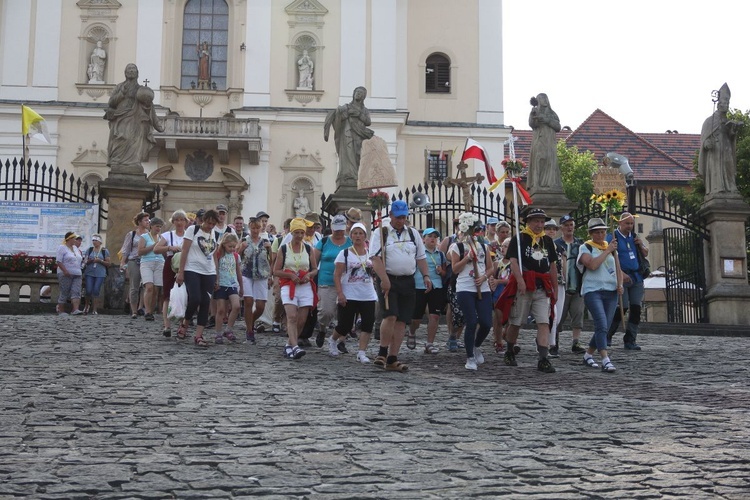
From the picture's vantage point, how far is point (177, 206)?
1705 inches

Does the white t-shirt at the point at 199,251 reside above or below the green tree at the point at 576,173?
below

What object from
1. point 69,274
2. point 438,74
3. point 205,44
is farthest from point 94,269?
point 438,74

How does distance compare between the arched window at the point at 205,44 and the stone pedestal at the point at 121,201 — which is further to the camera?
the arched window at the point at 205,44

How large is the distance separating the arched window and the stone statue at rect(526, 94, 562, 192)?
2473cm

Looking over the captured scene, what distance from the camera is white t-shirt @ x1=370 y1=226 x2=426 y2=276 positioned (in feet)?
40.2

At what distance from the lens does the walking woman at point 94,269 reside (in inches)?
779

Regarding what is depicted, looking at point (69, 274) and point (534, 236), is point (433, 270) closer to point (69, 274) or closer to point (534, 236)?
point (534, 236)

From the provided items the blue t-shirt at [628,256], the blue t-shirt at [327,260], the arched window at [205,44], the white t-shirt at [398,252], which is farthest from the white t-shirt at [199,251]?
the arched window at [205,44]

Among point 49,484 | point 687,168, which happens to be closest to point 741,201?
point 49,484

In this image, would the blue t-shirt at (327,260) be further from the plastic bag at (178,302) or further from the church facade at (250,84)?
the church facade at (250,84)

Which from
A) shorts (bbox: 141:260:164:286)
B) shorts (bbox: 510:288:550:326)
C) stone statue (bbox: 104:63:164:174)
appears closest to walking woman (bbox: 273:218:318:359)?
shorts (bbox: 510:288:550:326)

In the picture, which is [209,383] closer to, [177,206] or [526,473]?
[526,473]

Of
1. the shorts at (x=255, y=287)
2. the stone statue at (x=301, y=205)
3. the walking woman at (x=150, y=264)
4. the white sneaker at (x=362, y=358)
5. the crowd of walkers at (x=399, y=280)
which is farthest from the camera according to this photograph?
the stone statue at (x=301, y=205)

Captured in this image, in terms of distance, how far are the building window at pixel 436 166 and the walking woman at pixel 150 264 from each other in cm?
2817
